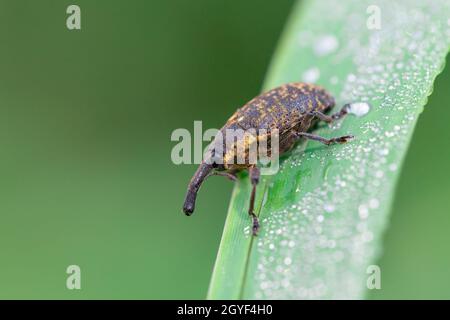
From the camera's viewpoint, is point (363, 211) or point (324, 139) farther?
point (324, 139)

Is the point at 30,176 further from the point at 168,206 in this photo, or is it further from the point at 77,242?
the point at 168,206

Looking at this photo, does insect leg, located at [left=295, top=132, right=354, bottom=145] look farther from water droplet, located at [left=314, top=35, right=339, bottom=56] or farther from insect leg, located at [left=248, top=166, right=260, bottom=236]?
water droplet, located at [left=314, top=35, right=339, bottom=56]

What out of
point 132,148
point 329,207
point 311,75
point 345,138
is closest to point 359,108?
point 345,138

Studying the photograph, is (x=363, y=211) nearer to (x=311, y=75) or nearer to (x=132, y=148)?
(x=311, y=75)

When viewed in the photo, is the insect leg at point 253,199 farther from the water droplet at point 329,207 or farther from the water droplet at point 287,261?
the water droplet at point 329,207

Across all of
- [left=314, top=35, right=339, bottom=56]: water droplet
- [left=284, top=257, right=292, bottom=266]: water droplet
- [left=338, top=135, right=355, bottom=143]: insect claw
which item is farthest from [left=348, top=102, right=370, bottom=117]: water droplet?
[left=284, top=257, right=292, bottom=266]: water droplet

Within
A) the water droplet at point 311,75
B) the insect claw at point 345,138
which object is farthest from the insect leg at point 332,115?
the water droplet at point 311,75
